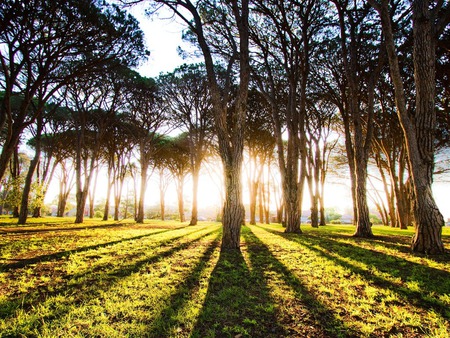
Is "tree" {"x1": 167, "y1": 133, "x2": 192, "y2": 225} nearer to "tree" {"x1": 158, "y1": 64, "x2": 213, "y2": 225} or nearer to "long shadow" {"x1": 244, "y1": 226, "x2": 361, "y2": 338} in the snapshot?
"tree" {"x1": 158, "y1": 64, "x2": 213, "y2": 225}

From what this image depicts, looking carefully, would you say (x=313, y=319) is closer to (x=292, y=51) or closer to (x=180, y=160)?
(x=292, y=51)

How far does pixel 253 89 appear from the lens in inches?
613

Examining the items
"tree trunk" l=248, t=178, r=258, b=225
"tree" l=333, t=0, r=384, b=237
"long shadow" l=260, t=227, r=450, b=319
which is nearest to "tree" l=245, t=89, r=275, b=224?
"tree trunk" l=248, t=178, r=258, b=225

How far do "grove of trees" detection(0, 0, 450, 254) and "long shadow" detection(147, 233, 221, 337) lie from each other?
2.33 metres

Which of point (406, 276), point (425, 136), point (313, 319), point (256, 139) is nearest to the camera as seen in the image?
point (313, 319)

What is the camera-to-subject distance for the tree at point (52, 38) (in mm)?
9234

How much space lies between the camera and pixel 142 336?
2008 millimetres

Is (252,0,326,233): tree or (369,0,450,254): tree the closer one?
(369,0,450,254): tree

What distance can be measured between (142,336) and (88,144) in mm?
25017

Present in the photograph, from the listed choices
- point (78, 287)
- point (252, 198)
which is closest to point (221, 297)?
point (78, 287)

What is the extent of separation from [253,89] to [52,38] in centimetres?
1141

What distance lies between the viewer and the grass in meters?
2.18

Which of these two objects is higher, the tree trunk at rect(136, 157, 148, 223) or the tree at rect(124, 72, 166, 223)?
the tree at rect(124, 72, 166, 223)

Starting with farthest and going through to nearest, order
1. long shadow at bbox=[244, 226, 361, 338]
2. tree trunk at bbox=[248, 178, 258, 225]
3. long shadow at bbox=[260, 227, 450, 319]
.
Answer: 1. tree trunk at bbox=[248, 178, 258, 225]
2. long shadow at bbox=[260, 227, 450, 319]
3. long shadow at bbox=[244, 226, 361, 338]
